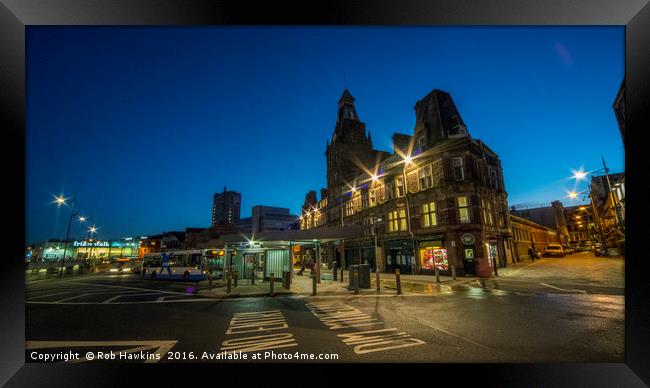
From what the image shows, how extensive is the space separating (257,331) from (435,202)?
69.1 ft

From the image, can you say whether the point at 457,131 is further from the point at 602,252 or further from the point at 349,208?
the point at 602,252

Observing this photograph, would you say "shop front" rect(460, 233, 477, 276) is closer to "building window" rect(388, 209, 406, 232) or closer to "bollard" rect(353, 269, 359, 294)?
"building window" rect(388, 209, 406, 232)

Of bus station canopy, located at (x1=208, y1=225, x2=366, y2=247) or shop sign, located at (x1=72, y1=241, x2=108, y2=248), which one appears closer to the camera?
bus station canopy, located at (x1=208, y1=225, x2=366, y2=247)

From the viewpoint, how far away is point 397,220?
28906 millimetres

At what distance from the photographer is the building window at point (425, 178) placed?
84.6 feet

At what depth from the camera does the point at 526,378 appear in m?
3.85

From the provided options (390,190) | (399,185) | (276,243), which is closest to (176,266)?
(276,243)

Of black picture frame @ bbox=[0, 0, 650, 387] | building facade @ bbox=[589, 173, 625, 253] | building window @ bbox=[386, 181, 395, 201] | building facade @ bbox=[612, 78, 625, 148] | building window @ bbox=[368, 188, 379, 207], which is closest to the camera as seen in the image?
black picture frame @ bbox=[0, 0, 650, 387]

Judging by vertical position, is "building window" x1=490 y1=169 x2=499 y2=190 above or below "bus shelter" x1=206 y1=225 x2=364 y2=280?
above

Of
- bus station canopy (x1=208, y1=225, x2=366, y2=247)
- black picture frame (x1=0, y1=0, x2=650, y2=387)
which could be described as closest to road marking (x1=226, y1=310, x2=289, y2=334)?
black picture frame (x1=0, y1=0, x2=650, y2=387)

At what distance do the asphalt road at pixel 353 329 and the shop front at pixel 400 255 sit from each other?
1451 cm

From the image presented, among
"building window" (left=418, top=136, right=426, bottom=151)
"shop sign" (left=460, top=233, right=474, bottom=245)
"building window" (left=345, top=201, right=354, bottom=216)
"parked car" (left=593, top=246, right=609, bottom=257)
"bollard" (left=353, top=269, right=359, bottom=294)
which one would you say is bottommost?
"parked car" (left=593, top=246, right=609, bottom=257)

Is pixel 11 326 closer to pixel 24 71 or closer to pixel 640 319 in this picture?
pixel 24 71

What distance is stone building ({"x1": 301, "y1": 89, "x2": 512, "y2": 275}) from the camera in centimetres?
2305
